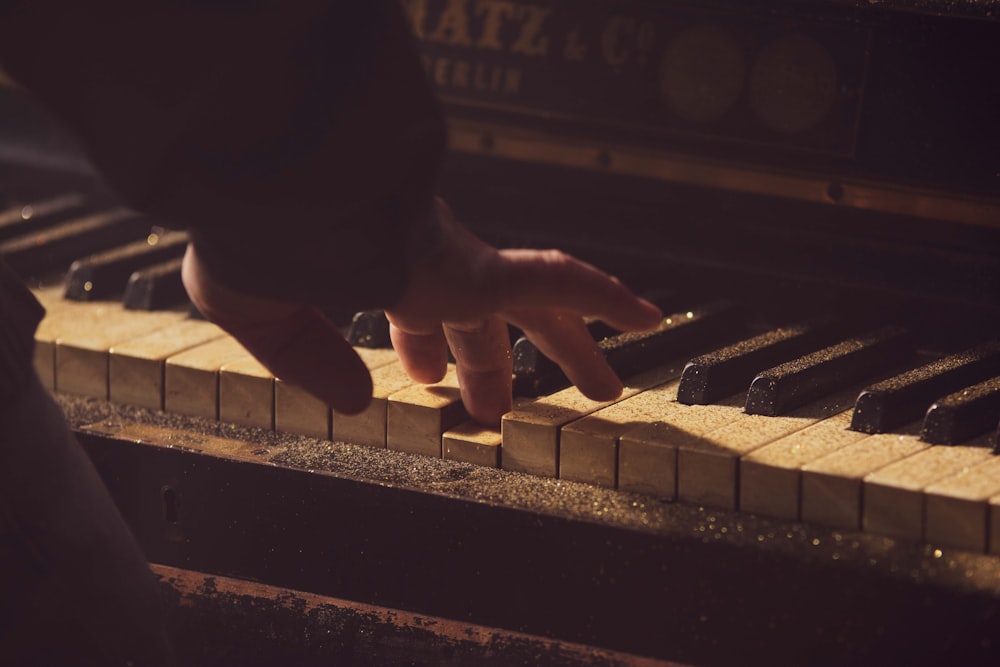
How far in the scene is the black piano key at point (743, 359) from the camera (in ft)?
5.11

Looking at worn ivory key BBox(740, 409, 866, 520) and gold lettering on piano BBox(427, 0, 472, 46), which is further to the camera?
gold lettering on piano BBox(427, 0, 472, 46)

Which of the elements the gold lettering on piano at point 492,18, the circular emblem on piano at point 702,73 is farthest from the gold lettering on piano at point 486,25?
the circular emblem on piano at point 702,73

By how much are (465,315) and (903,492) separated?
0.41 m

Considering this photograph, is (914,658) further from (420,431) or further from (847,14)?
(847,14)

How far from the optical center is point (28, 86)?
3.60ft

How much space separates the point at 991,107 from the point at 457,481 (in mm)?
→ 701

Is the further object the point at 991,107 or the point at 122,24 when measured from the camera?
the point at 991,107

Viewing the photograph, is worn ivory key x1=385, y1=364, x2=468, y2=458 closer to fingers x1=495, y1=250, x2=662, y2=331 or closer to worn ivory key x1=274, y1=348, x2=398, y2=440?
worn ivory key x1=274, y1=348, x2=398, y2=440

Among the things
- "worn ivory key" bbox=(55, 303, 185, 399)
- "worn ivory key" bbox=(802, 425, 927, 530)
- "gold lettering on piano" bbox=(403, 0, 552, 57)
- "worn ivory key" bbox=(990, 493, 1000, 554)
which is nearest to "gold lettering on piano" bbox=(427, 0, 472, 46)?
A: "gold lettering on piano" bbox=(403, 0, 552, 57)

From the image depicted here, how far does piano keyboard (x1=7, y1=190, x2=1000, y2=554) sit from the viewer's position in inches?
53.1

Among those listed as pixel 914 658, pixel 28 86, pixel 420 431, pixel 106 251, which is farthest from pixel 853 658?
pixel 106 251

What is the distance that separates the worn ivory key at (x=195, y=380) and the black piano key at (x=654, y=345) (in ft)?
1.13

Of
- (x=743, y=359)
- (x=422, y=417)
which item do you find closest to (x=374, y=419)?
(x=422, y=417)

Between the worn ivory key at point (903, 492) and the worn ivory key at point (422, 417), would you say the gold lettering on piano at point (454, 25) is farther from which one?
the worn ivory key at point (903, 492)
